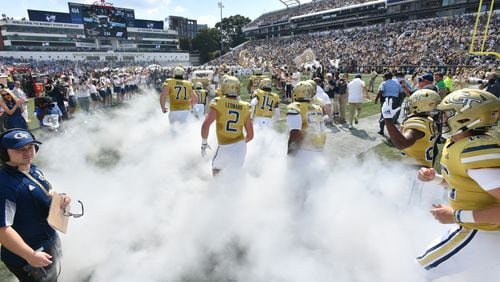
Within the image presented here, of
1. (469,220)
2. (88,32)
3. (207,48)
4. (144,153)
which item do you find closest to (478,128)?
(469,220)

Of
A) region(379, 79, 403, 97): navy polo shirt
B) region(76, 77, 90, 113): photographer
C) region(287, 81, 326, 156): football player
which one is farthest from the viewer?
region(76, 77, 90, 113): photographer

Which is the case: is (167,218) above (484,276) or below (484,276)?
below

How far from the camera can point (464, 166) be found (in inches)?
79.4

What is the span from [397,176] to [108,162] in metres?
6.58

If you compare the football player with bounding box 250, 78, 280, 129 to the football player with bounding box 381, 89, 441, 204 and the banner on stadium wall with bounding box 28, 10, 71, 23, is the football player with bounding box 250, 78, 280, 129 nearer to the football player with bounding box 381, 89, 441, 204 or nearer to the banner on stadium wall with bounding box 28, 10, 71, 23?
the football player with bounding box 381, 89, 441, 204

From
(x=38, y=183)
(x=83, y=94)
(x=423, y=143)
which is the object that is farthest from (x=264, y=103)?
(x=83, y=94)

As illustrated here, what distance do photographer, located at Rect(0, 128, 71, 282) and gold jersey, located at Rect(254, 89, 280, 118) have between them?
206 inches

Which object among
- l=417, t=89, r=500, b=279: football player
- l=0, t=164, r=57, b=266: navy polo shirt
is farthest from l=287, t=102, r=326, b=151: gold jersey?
l=0, t=164, r=57, b=266: navy polo shirt

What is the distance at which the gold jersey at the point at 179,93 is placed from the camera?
7.05 meters

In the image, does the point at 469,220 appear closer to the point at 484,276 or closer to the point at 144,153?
the point at 484,276

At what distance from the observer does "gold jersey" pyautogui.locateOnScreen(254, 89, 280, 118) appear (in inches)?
289

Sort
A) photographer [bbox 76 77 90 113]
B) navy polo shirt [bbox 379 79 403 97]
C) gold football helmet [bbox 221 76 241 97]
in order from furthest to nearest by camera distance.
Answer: photographer [bbox 76 77 90 113] < navy polo shirt [bbox 379 79 403 97] < gold football helmet [bbox 221 76 241 97]

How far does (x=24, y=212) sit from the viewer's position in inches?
92.2

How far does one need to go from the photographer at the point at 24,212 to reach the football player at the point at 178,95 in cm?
470
